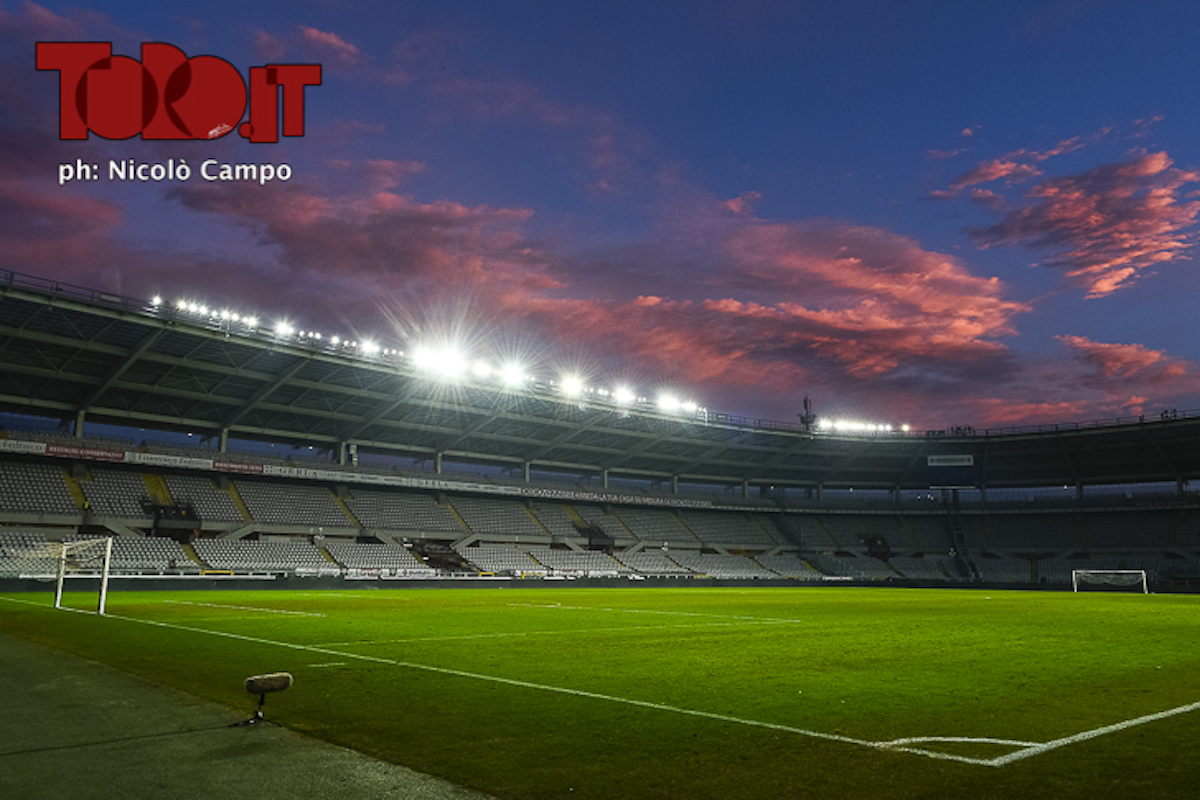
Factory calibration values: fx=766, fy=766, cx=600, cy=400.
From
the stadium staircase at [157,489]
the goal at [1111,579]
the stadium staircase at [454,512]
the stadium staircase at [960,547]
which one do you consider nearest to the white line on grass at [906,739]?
the stadium staircase at [157,489]

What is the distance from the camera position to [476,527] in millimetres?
68375

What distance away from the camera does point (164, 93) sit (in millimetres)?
25719

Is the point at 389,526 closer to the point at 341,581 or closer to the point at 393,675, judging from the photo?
the point at 341,581

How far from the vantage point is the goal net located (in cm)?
2303

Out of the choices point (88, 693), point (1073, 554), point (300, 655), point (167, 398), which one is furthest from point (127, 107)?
point (1073, 554)

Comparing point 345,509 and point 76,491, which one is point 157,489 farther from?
point 345,509

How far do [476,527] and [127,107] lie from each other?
4818 cm

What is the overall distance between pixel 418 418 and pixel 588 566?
1970cm

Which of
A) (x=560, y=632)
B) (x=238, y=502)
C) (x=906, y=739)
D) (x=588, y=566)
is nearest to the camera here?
(x=906, y=739)

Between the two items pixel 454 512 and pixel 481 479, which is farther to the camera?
pixel 481 479

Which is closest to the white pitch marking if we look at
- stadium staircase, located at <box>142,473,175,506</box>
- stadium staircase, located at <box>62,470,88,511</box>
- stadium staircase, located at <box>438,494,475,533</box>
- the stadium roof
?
the stadium roof

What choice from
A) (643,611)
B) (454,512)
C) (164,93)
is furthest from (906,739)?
(454,512)

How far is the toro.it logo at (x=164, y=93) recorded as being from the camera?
23609 mm

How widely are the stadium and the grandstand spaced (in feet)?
0.99
